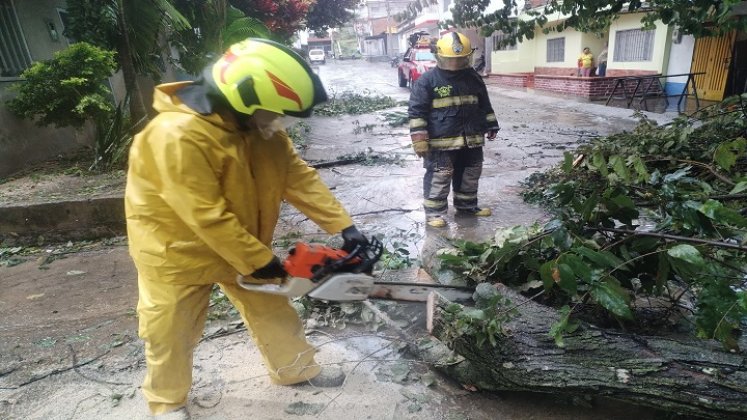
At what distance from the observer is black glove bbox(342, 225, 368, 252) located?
77.0 inches

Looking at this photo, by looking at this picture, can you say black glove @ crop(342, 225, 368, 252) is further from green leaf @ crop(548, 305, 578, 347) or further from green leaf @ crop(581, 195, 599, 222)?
green leaf @ crop(581, 195, 599, 222)

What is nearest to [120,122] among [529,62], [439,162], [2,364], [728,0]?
[2,364]

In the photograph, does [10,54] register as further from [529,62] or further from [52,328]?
[529,62]

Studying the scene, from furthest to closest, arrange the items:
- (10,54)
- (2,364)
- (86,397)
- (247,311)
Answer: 1. (10,54)
2. (2,364)
3. (86,397)
4. (247,311)

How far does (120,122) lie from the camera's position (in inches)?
199

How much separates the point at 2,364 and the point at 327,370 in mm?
1833

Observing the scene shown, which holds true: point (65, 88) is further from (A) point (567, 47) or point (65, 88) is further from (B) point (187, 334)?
(A) point (567, 47)

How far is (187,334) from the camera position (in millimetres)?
1911

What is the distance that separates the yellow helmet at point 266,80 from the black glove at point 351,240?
24.2 inches

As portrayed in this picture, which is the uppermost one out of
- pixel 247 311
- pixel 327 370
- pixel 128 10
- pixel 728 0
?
pixel 128 10

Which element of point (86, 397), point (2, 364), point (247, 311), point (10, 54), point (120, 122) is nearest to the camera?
point (247, 311)

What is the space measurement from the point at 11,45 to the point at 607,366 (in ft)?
23.2

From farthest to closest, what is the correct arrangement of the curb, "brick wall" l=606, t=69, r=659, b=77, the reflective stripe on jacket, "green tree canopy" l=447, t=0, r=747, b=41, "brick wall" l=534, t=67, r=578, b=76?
"brick wall" l=534, t=67, r=578, b=76 → "brick wall" l=606, t=69, r=659, b=77 → the curb → the reflective stripe on jacket → "green tree canopy" l=447, t=0, r=747, b=41

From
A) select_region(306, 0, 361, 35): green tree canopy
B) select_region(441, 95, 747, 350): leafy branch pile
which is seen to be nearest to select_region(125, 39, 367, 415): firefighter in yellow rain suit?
select_region(441, 95, 747, 350): leafy branch pile
